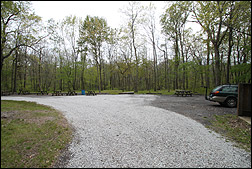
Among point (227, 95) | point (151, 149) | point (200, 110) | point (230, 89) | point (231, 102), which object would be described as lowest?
point (151, 149)

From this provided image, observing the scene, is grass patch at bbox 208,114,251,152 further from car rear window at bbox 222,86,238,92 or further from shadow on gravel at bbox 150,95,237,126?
car rear window at bbox 222,86,238,92

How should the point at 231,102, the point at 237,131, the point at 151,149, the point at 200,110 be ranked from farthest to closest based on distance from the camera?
the point at 231,102 < the point at 200,110 < the point at 237,131 < the point at 151,149

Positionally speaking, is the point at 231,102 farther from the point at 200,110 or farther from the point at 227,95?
the point at 200,110

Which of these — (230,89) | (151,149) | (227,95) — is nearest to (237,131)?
(151,149)

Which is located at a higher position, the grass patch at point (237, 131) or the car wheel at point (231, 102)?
the car wheel at point (231, 102)

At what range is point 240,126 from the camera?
4.20 metres

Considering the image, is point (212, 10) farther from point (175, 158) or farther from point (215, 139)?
point (175, 158)

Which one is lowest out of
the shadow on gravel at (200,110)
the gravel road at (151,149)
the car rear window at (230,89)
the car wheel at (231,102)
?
the gravel road at (151,149)

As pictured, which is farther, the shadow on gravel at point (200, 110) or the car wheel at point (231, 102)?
the car wheel at point (231, 102)

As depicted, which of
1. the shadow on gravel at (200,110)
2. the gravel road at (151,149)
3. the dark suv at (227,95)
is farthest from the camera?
the dark suv at (227,95)

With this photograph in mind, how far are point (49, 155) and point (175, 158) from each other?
2.37 meters

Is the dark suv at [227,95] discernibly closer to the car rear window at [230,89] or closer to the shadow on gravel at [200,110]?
the car rear window at [230,89]

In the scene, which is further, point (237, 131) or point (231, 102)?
point (231, 102)

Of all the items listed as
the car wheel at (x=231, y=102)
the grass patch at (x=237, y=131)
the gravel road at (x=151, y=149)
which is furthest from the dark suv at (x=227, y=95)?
the gravel road at (x=151, y=149)
